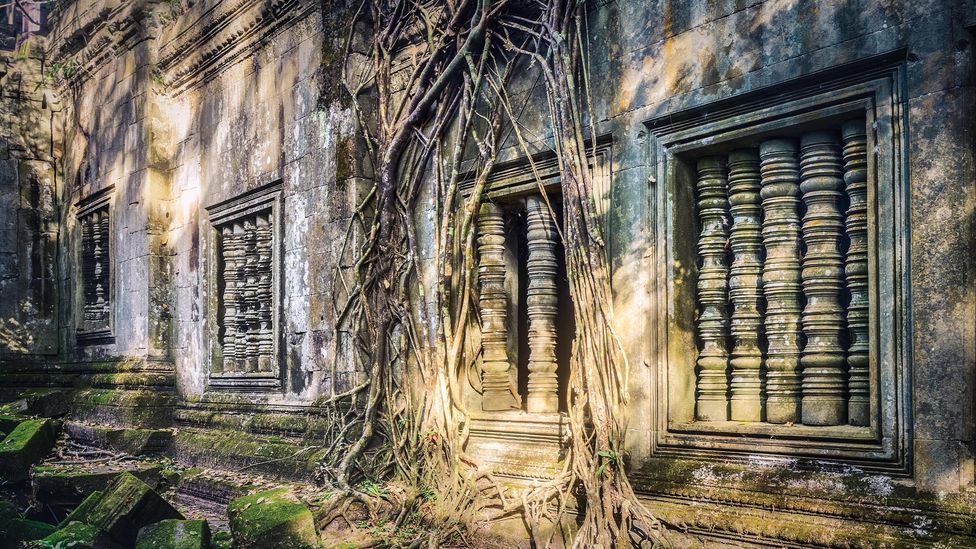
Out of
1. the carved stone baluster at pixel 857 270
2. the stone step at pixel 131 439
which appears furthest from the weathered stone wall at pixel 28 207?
the carved stone baluster at pixel 857 270

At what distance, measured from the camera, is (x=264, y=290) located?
827cm

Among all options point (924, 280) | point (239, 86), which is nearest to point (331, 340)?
point (239, 86)

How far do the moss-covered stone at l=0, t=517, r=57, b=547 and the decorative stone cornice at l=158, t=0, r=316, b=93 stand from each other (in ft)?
15.2

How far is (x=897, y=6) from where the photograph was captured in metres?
3.95

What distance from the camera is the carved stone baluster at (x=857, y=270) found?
415cm

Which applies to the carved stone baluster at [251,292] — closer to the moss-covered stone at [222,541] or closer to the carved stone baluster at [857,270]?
the moss-covered stone at [222,541]

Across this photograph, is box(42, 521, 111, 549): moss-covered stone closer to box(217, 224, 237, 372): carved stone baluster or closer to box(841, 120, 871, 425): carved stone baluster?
box(217, 224, 237, 372): carved stone baluster

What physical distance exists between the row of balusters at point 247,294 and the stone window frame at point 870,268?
449 centimetres

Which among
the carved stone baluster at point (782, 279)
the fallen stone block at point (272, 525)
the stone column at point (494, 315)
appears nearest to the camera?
the carved stone baluster at point (782, 279)

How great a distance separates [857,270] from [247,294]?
6.06 m

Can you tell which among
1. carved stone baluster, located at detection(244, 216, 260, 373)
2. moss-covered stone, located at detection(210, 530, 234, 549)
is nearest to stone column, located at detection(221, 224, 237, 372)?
carved stone baluster, located at detection(244, 216, 260, 373)

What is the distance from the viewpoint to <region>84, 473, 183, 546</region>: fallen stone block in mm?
5742

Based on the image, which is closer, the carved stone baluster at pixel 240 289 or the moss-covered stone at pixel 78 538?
the moss-covered stone at pixel 78 538

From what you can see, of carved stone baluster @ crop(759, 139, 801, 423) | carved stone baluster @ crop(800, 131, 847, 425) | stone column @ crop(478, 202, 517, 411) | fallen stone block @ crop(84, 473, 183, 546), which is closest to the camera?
carved stone baluster @ crop(800, 131, 847, 425)
